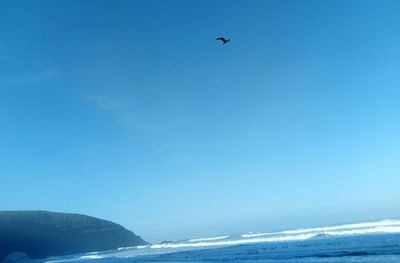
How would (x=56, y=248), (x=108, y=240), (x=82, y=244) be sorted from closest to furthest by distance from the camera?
(x=56, y=248)
(x=82, y=244)
(x=108, y=240)

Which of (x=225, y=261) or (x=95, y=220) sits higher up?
(x=95, y=220)

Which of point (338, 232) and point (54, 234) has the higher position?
point (54, 234)

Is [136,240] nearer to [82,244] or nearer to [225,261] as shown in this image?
[82,244]

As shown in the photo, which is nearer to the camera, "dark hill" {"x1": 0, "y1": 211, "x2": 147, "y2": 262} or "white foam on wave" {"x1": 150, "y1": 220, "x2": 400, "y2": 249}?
"white foam on wave" {"x1": 150, "y1": 220, "x2": 400, "y2": 249}

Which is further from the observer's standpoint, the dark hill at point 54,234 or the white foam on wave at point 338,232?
the dark hill at point 54,234

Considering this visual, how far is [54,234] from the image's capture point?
134875mm

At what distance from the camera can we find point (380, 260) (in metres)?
27.5

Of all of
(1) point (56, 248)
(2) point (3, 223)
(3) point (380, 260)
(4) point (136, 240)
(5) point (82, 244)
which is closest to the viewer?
(3) point (380, 260)

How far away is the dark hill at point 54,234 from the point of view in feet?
393

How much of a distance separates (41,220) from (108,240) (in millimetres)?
32227

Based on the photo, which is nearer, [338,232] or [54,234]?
[338,232]

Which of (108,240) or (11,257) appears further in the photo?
(108,240)

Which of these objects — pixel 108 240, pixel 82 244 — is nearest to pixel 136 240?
pixel 108 240

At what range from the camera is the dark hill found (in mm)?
119875
